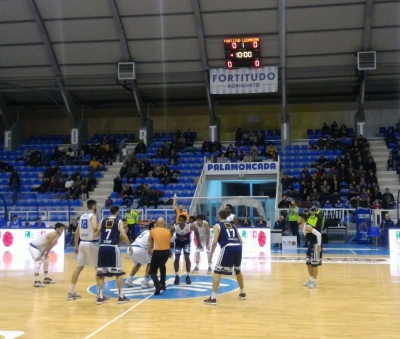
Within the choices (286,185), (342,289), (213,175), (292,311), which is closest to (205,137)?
(213,175)

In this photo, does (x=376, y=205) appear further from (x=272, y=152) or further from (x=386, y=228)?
(x=272, y=152)

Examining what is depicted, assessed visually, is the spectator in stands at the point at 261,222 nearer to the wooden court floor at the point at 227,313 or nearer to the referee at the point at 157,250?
the wooden court floor at the point at 227,313

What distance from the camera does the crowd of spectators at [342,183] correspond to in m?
23.8

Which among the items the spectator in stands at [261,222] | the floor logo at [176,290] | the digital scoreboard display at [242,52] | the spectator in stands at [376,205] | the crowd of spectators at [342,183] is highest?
the digital scoreboard display at [242,52]

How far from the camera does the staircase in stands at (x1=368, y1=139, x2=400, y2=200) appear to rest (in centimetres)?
2648

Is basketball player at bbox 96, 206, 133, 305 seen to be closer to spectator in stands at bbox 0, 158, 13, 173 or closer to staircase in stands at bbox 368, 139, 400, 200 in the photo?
staircase in stands at bbox 368, 139, 400, 200

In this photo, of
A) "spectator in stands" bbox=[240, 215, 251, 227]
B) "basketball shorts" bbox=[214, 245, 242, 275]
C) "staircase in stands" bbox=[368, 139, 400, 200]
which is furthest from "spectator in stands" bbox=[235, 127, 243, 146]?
"basketball shorts" bbox=[214, 245, 242, 275]

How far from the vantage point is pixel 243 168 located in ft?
91.2

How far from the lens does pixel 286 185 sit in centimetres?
2609

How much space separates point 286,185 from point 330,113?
9.38 meters

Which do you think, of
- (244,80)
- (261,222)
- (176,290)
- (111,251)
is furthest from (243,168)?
(111,251)

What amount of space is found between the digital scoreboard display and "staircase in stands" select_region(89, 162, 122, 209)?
9.22 m

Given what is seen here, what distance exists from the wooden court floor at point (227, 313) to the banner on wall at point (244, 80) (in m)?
16.6

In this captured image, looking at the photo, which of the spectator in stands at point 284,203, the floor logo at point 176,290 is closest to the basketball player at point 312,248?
the floor logo at point 176,290
